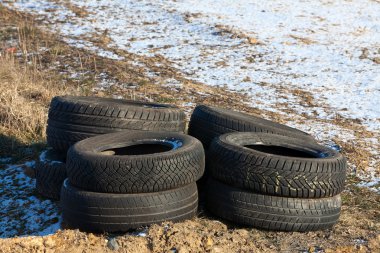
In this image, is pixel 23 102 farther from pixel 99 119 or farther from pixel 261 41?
pixel 261 41

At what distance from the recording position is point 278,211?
614 cm

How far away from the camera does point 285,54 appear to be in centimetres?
1627

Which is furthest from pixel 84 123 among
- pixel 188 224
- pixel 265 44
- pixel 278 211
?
pixel 265 44

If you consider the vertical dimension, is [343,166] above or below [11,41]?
above

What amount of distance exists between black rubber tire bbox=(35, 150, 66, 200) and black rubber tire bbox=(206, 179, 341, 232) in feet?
6.41

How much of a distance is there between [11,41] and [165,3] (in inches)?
236

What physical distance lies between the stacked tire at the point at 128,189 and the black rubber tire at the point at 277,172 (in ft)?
1.06

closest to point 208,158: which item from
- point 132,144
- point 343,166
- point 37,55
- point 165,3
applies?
point 132,144

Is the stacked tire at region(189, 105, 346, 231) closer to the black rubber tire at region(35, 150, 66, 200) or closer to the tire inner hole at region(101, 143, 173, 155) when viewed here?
the tire inner hole at region(101, 143, 173, 155)

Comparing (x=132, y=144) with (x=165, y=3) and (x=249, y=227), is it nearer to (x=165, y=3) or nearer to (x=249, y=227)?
(x=249, y=227)

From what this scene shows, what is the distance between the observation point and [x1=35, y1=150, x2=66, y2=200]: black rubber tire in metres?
7.13

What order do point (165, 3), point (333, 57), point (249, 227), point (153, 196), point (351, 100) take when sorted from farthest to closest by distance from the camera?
point (165, 3), point (333, 57), point (351, 100), point (249, 227), point (153, 196)

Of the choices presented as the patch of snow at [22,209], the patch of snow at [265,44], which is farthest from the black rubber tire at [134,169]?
the patch of snow at [265,44]

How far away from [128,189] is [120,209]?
196 millimetres
